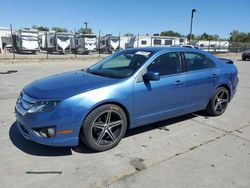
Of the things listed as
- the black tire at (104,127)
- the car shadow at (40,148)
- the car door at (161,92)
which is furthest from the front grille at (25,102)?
the car door at (161,92)

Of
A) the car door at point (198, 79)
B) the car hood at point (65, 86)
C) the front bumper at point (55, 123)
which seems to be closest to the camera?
the front bumper at point (55, 123)

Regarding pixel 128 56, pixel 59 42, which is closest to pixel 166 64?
pixel 128 56

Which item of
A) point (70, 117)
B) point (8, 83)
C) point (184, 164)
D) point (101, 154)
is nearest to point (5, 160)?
point (70, 117)

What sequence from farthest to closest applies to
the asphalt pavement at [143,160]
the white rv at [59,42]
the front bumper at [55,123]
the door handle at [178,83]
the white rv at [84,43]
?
the white rv at [84,43] < the white rv at [59,42] < the door handle at [178,83] < the front bumper at [55,123] < the asphalt pavement at [143,160]

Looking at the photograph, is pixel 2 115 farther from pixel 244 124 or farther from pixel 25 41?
pixel 25 41

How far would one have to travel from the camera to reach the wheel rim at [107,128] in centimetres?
358

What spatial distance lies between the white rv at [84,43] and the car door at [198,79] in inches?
1020

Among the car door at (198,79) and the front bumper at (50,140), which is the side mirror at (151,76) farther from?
the front bumper at (50,140)

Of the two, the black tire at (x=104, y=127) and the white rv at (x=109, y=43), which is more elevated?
the white rv at (x=109, y=43)

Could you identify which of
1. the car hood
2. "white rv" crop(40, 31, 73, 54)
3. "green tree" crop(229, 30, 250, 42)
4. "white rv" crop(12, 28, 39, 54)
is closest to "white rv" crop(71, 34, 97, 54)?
"white rv" crop(40, 31, 73, 54)

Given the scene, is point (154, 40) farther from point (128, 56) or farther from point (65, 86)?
point (65, 86)

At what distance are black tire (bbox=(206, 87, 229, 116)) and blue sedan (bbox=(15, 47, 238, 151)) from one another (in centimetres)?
3

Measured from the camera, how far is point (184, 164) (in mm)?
3346

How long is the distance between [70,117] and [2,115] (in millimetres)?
2676
